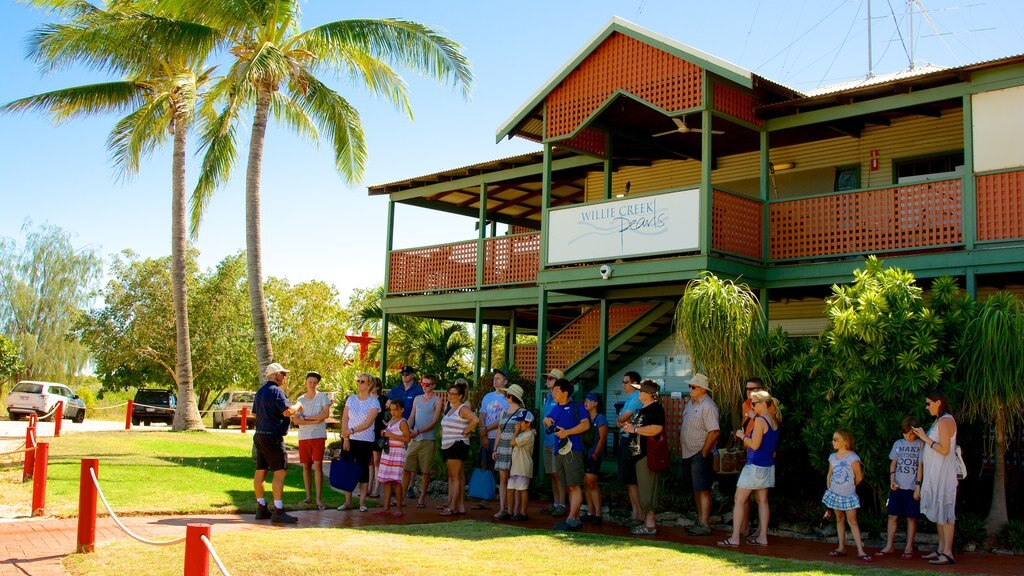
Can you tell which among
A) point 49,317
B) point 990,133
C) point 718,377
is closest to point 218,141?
point 718,377

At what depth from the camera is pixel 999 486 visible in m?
10.6

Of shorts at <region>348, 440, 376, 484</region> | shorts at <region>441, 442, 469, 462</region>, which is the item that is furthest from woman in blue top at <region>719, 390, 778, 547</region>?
shorts at <region>348, 440, 376, 484</region>

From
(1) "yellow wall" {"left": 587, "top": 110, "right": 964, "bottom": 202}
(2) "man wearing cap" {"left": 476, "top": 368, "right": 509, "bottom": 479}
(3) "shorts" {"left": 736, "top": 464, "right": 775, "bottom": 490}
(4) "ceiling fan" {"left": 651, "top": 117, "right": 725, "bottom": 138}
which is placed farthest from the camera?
(1) "yellow wall" {"left": 587, "top": 110, "right": 964, "bottom": 202}

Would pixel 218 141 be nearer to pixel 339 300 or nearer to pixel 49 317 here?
pixel 339 300

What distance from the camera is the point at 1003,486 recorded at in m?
10.7

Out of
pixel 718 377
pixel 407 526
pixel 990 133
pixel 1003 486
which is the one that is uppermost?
pixel 990 133

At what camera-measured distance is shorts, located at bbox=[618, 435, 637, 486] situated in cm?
1155

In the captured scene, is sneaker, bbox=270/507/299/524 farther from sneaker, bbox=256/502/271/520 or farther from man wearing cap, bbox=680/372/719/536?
man wearing cap, bbox=680/372/719/536

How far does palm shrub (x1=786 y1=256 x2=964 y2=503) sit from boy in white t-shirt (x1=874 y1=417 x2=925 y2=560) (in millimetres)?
662

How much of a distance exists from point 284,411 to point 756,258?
7.49 metres

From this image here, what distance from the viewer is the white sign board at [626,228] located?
14.1 m

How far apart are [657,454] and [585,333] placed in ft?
23.6

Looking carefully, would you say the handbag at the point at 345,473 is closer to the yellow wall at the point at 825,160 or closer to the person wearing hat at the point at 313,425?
the person wearing hat at the point at 313,425

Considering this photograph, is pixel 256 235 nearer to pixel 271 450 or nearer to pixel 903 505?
pixel 271 450
